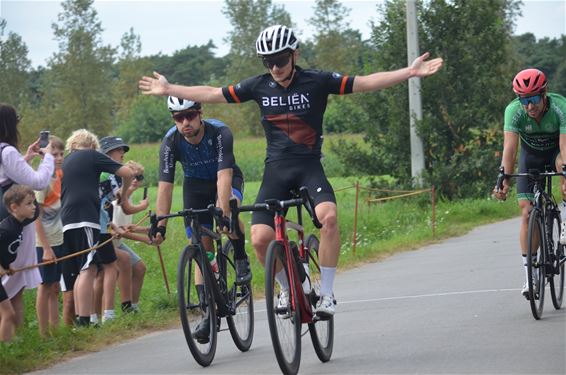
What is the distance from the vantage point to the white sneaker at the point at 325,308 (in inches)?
344

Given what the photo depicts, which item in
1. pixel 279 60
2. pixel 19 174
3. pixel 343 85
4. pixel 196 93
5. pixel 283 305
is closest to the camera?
pixel 283 305

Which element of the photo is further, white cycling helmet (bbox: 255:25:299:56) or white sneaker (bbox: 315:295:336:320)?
white cycling helmet (bbox: 255:25:299:56)

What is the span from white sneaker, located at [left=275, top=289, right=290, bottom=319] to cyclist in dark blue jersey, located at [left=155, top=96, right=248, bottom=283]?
1.41 metres

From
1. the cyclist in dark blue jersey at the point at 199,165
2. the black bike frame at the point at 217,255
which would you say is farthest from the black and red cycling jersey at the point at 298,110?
the cyclist in dark blue jersey at the point at 199,165

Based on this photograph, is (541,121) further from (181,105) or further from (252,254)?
(252,254)

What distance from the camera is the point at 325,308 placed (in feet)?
28.8

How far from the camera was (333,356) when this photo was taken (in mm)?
9203

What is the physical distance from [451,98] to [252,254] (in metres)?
8.22

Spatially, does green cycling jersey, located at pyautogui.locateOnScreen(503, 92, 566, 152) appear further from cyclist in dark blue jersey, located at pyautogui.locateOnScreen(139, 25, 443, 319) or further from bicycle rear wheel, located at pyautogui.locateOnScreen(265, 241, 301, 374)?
bicycle rear wheel, located at pyautogui.locateOnScreen(265, 241, 301, 374)

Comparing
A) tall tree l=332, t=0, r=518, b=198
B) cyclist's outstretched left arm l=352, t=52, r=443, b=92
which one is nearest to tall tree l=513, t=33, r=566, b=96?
tall tree l=332, t=0, r=518, b=198

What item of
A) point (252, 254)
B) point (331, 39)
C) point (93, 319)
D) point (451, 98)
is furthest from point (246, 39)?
point (93, 319)

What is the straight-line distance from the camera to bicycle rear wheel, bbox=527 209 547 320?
1023 cm

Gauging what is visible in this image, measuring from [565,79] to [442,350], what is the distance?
79275 mm

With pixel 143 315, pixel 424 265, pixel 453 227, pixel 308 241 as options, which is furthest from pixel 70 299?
pixel 453 227
